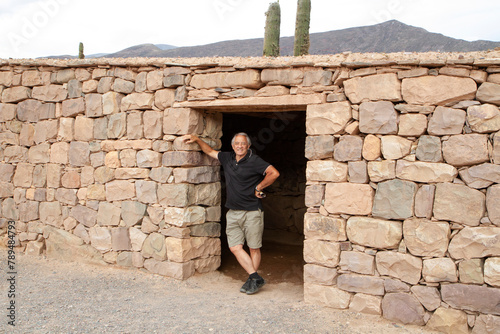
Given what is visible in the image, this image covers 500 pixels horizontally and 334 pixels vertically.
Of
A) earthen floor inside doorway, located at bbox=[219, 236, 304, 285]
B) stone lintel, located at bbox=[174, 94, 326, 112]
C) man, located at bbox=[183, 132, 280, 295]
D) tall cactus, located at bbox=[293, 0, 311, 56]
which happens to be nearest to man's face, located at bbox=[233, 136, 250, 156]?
man, located at bbox=[183, 132, 280, 295]

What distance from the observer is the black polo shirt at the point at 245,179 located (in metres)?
4.33

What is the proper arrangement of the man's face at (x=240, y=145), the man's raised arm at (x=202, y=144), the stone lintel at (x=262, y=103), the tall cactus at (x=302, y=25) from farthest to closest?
the tall cactus at (x=302, y=25) < the man's raised arm at (x=202, y=144) < the man's face at (x=240, y=145) < the stone lintel at (x=262, y=103)

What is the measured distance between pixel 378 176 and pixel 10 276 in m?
4.60

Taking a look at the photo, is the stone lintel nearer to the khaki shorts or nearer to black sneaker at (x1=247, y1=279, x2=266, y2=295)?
the khaki shorts

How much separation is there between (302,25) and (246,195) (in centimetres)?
328

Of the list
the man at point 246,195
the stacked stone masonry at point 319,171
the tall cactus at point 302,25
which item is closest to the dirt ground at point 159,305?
the stacked stone masonry at point 319,171

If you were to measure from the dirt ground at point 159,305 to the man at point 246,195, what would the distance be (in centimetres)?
45

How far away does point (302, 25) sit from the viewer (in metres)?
6.21

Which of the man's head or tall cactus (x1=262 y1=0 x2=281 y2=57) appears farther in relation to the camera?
tall cactus (x1=262 y1=0 x2=281 y2=57)

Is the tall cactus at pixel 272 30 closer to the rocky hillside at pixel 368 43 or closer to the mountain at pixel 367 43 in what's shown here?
the rocky hillside at pixel 368 43

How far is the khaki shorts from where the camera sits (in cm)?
441

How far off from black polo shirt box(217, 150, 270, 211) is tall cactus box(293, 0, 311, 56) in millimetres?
2597

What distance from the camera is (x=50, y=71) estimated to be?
5.46 m

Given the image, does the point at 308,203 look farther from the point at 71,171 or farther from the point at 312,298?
the point at 71,171
